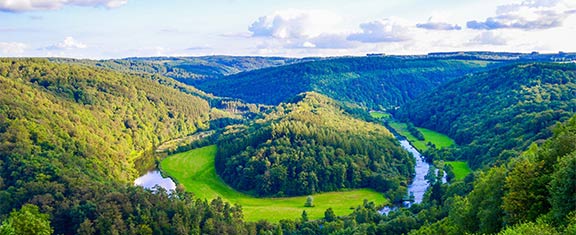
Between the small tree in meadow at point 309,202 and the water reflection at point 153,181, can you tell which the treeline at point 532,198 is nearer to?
the small tree in meadow at point 309,202

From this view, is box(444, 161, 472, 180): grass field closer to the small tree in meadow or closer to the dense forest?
the dense forest

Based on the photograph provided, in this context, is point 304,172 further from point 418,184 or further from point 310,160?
point 418,184

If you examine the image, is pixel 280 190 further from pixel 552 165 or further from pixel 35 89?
pixel 35 89

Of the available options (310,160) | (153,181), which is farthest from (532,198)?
(153,181)

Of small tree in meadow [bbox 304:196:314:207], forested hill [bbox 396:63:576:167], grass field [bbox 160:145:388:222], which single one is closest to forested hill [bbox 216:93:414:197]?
grass field [bbox 160:145:388:222]

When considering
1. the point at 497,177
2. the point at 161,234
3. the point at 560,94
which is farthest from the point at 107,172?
the point at 560,94

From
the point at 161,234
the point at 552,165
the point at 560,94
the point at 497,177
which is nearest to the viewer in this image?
the point at 552,165

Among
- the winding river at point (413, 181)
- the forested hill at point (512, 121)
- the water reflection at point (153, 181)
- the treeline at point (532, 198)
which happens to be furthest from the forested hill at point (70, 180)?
the forested hill at point (512, 121)
